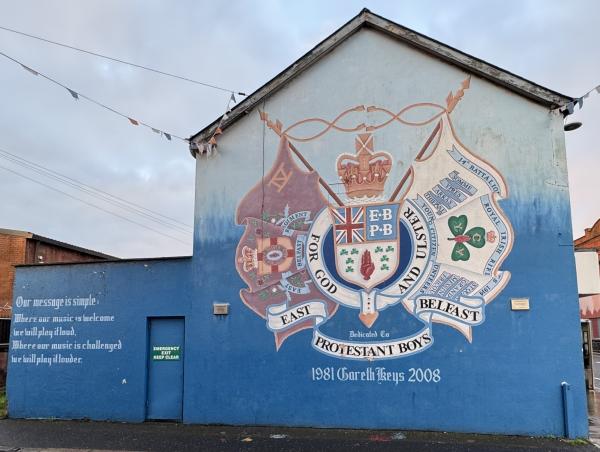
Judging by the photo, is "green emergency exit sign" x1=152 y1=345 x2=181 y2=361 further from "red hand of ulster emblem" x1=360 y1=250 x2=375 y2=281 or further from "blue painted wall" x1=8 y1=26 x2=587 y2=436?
"red hand of ulster emblem" x1=360 y1=250 x2=375 y2=281

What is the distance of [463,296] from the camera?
9.50 m

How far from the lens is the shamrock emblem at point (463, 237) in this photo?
957 centimetres

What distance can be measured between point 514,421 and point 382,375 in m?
2.37

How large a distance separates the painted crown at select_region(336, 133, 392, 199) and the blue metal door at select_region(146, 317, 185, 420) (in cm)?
465

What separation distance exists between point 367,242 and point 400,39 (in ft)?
13.6

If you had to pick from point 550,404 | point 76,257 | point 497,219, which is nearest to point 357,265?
point 497,219

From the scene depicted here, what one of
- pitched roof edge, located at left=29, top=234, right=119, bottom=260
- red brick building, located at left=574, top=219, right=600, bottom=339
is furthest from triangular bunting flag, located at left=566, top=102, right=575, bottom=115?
red brick building, located at left=574, top=219, right=600, bottom=339

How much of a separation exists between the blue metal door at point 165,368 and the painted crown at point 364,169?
183 inches

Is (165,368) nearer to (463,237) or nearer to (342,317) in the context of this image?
(342,317)

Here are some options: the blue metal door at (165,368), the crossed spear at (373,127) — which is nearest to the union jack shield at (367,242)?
the crossed spear at (373,127)

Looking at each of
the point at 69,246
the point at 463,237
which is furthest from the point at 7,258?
the point at 463,237

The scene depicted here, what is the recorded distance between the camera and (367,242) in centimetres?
1011

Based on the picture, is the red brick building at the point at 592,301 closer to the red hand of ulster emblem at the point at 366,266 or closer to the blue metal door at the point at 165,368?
the red hand of ulster emblem at the point at 366,266

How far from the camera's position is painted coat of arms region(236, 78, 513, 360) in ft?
31.4
